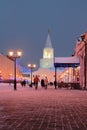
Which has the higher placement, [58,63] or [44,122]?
[58,63]

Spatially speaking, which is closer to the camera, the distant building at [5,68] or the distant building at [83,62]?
the distant building at [83,62]

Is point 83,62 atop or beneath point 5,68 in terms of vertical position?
beneath

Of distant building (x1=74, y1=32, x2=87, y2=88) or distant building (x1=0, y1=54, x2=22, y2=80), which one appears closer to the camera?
distant building (x1=74, y1=32, x2=87, y2=88)

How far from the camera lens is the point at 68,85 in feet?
212

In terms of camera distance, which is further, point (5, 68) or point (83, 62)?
point (5, 68)

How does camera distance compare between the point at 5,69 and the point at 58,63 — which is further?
the point at 5,69

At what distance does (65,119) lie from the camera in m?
10.9

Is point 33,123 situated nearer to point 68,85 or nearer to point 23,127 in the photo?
point 23,127

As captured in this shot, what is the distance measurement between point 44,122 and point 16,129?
163 cm

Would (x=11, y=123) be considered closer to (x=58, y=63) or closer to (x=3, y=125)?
(x=3, y=125)

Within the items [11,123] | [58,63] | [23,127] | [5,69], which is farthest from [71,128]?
[5,69]

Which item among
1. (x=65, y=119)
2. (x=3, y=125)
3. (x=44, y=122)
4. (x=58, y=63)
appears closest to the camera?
(x=3, y=125)

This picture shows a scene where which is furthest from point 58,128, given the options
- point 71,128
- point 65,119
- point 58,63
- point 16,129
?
point 58,63

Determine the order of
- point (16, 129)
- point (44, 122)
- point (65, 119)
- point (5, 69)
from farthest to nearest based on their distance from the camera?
point (5, 69), point (65, 119), point (44, 122), point (16, 129)
